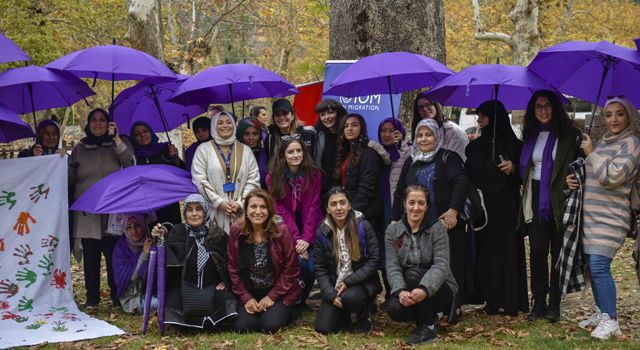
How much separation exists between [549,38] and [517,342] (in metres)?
23.2

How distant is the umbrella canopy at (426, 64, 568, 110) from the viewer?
6.79 meters

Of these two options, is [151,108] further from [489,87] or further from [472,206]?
[472,206]

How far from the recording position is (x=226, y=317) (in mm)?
6898

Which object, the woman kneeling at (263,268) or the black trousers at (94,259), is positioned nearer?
the woman kneeling at (263,268)

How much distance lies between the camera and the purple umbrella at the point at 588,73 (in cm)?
675

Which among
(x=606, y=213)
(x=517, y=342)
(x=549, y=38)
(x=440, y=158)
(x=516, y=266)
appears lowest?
(x=517, y=342)

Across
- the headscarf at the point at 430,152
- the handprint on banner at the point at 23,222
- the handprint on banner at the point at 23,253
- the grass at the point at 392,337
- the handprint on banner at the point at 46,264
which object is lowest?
the grass at the point at 392,337

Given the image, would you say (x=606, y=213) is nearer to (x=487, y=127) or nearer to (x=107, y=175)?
(x=487, y=127)

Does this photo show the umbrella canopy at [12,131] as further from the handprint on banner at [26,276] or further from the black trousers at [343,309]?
the black trousers at [343,309]

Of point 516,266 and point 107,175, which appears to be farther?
point 107,175

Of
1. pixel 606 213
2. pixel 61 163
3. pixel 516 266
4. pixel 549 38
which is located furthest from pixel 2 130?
pixel 549 38

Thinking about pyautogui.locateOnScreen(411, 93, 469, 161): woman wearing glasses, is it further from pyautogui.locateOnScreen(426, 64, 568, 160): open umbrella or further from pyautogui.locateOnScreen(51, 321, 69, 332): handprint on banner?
pyautogui.locateOnScreen(51, 321, 69, 332): handprint on banner

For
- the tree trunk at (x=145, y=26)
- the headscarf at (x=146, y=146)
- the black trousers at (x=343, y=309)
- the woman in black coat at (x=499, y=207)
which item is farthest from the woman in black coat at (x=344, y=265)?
the tree trunk at (x=145, y=26)

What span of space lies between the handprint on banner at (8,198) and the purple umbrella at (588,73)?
4.93 metres
